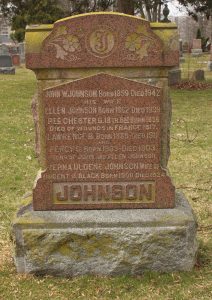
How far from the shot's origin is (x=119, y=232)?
138 inches

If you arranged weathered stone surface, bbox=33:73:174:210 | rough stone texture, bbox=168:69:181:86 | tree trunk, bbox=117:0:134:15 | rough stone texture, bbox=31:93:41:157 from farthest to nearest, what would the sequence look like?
1. rough stone texture, bbox=168:69:181:86
2. tree trunk, bbox=117:0:134:15
3. rough stone texture, bbox=31:93:41:157
4. weathered stone surface, bbox=33:73:174:210

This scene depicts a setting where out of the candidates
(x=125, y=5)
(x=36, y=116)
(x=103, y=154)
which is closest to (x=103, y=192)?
(x=103, y=154)

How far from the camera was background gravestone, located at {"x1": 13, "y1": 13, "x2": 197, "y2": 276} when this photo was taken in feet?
11.4

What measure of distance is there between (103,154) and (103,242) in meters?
0.71

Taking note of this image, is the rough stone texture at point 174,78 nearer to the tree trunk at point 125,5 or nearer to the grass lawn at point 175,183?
the tree trunk at point 125,5

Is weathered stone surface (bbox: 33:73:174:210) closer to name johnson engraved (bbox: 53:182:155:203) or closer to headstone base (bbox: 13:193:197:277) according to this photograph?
name johnson engraved (bbox: 53:182:155:203)

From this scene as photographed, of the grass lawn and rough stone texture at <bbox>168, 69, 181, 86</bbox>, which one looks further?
rough stone texture at <bbox>168, 69, 181, 86</bbox>

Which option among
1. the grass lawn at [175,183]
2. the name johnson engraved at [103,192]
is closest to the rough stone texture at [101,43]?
the name johnson engraved at [103,192]

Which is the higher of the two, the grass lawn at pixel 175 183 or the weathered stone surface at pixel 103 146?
the weathered stone surface at pixel 103 146

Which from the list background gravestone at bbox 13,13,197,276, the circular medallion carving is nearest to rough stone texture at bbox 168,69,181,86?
background gravestone at bbox 13,13,197,276

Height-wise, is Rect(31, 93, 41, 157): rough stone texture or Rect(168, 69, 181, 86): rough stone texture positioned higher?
Rect(31, 93, 41, 157): rough stone texture

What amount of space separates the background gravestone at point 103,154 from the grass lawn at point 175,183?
0.41ft

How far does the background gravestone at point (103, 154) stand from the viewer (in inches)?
136

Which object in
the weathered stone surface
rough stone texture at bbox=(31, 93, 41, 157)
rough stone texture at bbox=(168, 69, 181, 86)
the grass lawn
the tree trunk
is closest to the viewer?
the grass lawn
